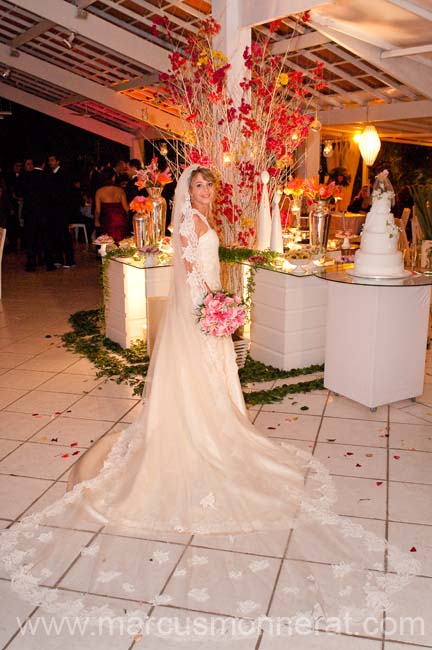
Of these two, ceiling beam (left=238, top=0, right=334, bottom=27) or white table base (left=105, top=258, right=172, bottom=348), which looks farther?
white table base (left=105, top=258, right=172, bottom=348)

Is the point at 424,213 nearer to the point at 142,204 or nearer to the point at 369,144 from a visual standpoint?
the point at 142,204

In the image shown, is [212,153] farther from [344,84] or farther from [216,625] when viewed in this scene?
[344,84]

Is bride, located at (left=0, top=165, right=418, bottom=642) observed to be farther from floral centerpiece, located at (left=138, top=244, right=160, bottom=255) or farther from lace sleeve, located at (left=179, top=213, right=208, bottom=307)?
floral centerpiece, located at (left=138, top=244, right=160, bottom=255)

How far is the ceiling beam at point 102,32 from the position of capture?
8188 mm

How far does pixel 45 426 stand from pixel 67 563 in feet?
5.46

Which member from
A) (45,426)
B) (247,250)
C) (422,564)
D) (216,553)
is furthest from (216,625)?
(247,250)

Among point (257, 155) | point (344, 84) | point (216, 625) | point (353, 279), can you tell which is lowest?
point (216, 625)

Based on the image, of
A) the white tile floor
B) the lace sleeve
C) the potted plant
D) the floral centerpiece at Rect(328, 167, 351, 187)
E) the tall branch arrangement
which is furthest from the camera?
the floral centerpiece at Rect(328, 167, 351, 187)

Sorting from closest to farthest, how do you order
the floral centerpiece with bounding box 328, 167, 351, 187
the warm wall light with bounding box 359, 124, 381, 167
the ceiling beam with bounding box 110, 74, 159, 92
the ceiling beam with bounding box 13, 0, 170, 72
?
the ceiling beam with bounding box 13, 0, 170, 72 < the warm wall light with bounding box 359, 124, 381, 167 < the ceiling beam with bounding box 110, 74, 159, 92 < the floral centerpiece with bounding box 328, 167, 351, 187

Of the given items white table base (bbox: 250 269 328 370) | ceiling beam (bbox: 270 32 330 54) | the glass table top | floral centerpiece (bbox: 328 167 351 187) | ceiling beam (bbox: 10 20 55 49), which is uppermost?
ceiling beam (bbox: 10 20 55 49)

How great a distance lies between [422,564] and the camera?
267 centimetres

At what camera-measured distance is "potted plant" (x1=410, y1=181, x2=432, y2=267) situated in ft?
19.5

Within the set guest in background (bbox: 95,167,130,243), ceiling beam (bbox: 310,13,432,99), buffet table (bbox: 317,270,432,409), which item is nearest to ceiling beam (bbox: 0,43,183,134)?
guest in background (bbox: 95,167,130,243)

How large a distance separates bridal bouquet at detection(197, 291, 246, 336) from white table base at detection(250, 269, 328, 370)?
1649mm
